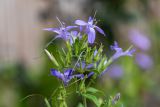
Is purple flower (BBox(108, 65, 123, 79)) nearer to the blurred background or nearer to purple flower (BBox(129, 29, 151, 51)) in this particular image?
the blurred background

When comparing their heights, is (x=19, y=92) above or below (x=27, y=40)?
below

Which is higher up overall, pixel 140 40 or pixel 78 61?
pixel 140 40

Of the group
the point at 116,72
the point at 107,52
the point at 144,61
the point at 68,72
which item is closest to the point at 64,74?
the point at 68,72

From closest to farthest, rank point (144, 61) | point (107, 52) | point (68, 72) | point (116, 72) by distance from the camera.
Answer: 1. point (68, 72)
2. point (107, 52)
3. point (116, 72)
4. point (144, 61)

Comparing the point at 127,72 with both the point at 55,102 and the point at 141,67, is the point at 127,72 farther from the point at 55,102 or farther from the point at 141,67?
the point at 55,102

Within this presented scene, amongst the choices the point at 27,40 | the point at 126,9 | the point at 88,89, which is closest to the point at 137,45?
the point at 126,9

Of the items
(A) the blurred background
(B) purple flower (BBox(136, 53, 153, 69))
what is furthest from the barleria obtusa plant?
(B) purple flower (BBox(136, 53, 153, 69))

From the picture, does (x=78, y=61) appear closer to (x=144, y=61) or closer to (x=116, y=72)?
(x=116, y=72)
